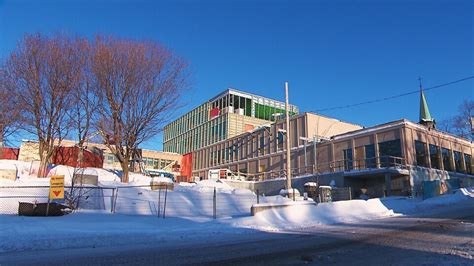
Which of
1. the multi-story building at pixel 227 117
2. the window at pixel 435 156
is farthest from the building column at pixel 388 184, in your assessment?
the multi-story building at pixel 227 117

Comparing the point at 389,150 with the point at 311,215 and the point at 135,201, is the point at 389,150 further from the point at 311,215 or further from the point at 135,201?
the point at 135,201

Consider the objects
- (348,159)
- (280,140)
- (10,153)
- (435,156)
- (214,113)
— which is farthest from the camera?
(214,113)

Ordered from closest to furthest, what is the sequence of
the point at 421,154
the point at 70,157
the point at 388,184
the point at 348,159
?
the point at 388,184 → the point at 421,154 → the point at 348,159 → the point at 70,157

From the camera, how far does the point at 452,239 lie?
10.0 m

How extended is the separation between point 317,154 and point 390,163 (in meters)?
10.4

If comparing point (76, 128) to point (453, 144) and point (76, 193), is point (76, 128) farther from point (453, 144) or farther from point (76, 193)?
point (453, 144)

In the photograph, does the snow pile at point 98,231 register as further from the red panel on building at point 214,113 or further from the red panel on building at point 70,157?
the red panel on building at point 214,113

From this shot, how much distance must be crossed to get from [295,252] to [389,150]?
2919 cm

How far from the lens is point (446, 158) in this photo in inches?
1540

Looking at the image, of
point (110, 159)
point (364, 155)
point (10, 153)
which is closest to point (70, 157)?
point (10, 153)

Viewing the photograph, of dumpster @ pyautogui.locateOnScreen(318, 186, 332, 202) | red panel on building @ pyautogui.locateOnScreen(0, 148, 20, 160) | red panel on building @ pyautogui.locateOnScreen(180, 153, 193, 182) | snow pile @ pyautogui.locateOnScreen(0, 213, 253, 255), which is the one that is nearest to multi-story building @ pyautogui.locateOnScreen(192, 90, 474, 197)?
dumpster @ pyautogui.locateOnScreen(318, 186, 332, 202)

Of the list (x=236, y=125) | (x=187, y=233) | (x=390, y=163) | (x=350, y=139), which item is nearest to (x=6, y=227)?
(x=187, y=233)

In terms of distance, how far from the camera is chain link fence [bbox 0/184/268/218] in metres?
17.6

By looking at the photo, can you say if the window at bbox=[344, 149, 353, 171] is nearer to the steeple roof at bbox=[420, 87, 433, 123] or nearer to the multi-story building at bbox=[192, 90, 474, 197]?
the multi-story building at bbox=[192, 90, 474, 197]
